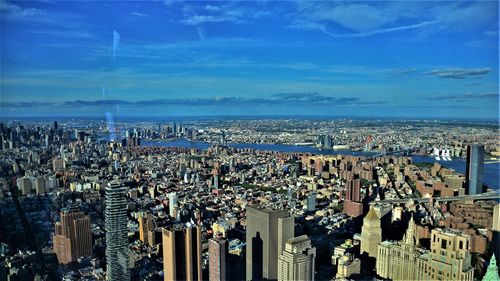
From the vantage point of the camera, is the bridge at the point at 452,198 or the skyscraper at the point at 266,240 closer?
the bridge at the point at 452,198

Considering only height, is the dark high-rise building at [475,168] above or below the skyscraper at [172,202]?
above

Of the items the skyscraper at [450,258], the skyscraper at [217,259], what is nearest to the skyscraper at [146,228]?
the skyscraper at [217,259]

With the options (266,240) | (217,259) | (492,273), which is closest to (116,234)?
(217,259)

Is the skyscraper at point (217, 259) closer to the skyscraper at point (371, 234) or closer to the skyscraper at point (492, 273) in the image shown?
the skyscraper at point (371, 234)

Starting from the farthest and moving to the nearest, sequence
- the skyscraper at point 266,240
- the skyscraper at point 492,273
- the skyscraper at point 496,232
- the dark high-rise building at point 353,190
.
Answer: the dark high-rise building at point 353,190 < the skyscraper at point 266,240 < the skyscraper at point 496,232 < the skyscraper at point 492,273

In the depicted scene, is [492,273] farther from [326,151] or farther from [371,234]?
[326,151]

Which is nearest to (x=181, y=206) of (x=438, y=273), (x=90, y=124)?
(x=90, y=124)

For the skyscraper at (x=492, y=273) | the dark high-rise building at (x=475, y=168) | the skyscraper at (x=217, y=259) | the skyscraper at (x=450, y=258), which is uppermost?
the dark high-rise building at (x=475, y=168)
